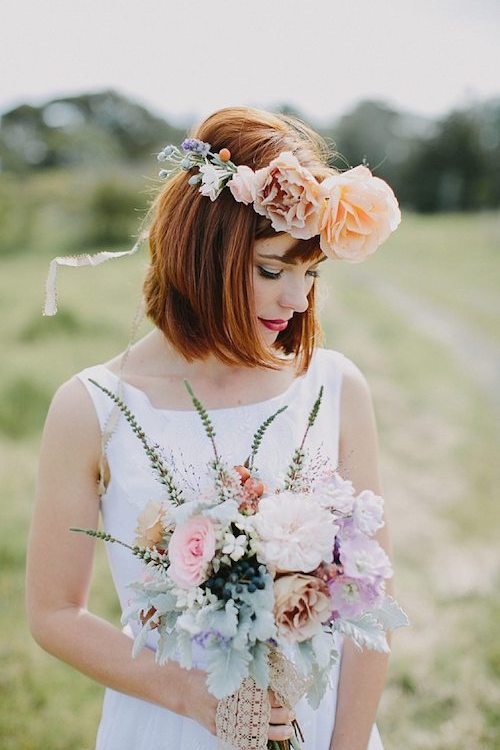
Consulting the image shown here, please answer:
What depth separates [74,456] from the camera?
6.15 ft

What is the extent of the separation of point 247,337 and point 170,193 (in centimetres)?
46

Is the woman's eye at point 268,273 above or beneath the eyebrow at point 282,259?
beneath

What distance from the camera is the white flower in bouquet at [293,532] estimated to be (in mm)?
1303

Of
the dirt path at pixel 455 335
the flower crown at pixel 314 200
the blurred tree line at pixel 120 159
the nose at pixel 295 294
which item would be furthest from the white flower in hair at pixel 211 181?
the blurred tree line at pixel 120 159

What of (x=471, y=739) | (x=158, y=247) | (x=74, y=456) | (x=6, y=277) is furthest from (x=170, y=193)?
(x=6, y=277)

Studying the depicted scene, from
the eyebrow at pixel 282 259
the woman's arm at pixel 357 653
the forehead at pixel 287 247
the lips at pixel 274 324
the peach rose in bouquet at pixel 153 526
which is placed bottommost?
the woman's arm at pixel 357 653

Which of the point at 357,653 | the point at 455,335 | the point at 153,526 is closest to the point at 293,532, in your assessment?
the point at 153,526

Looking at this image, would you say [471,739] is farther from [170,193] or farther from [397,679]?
[170,193]

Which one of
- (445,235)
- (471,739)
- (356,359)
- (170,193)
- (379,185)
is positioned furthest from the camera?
(445,235)

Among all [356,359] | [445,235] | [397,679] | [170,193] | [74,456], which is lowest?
[445,235]

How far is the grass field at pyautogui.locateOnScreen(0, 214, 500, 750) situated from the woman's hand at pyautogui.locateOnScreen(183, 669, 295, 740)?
1186mm

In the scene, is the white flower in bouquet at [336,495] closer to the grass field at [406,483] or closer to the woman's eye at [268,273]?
the woman's eye at [268,273]

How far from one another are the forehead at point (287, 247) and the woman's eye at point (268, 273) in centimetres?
4

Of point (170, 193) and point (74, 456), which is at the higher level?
point (170, 193)
